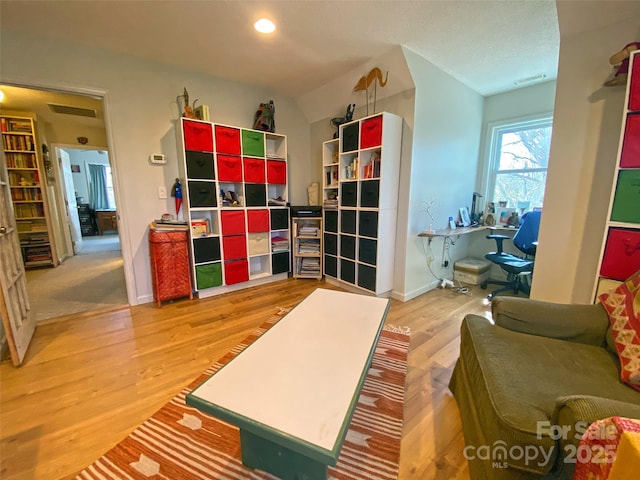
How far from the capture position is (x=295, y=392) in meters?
0.94

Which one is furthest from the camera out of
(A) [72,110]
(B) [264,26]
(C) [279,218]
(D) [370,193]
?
(A) [72,110]

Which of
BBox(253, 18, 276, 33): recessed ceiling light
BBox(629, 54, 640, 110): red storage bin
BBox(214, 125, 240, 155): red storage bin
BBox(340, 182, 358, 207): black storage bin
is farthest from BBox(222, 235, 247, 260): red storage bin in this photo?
BBox(629, 54, 640, 110): red storage bin

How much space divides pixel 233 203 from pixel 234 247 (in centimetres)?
54

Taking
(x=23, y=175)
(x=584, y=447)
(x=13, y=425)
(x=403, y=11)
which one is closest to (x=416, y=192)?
(x=403, y=11)

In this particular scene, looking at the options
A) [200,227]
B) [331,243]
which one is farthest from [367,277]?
[200,227]

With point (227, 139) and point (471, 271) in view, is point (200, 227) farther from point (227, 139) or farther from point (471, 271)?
point (471, 271)

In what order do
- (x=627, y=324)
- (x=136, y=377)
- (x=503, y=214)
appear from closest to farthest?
1. (x=627, y=324)
2. (x=136, y=377)
3. (x=503, y=214)

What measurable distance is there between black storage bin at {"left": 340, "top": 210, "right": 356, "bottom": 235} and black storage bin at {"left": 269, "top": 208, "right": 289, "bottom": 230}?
79cm

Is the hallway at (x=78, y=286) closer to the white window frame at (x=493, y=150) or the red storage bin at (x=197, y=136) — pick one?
the red storage bin at (x=197, y=136)

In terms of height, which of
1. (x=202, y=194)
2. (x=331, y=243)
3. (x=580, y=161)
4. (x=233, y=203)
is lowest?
(x=331, y=243)

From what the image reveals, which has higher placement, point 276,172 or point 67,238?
point 276,172

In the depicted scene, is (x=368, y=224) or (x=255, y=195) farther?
(x=255, y=195)

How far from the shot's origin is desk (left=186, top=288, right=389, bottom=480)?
79 centimetres

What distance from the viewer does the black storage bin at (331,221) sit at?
3286mm
